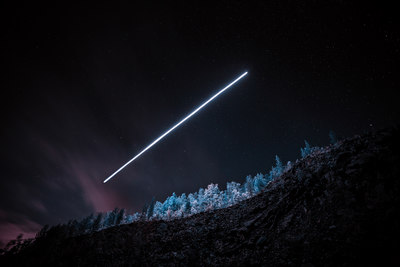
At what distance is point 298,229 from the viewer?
13188 millimetres

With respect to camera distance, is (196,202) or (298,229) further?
(196,202)

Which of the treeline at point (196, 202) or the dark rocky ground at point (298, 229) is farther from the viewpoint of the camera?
the treeline at point (196, 202)

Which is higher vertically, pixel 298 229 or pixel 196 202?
pixel 196 202

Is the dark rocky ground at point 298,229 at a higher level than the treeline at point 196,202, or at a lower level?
lower

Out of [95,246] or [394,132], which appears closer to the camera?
[394,132]

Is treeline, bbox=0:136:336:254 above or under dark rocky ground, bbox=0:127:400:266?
above

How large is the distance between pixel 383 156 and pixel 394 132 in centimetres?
320

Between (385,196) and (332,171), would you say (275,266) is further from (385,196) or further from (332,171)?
(332,171)

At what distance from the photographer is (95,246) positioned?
23.0m

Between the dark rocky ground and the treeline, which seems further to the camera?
the treeline

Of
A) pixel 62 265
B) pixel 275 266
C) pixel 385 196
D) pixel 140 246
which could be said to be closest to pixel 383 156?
pixel 385 196

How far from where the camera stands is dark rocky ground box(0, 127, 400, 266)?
373 inches

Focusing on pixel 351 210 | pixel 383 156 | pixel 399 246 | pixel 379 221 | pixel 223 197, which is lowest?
pixel 399 246

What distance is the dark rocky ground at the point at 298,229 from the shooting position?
31.1 ft
